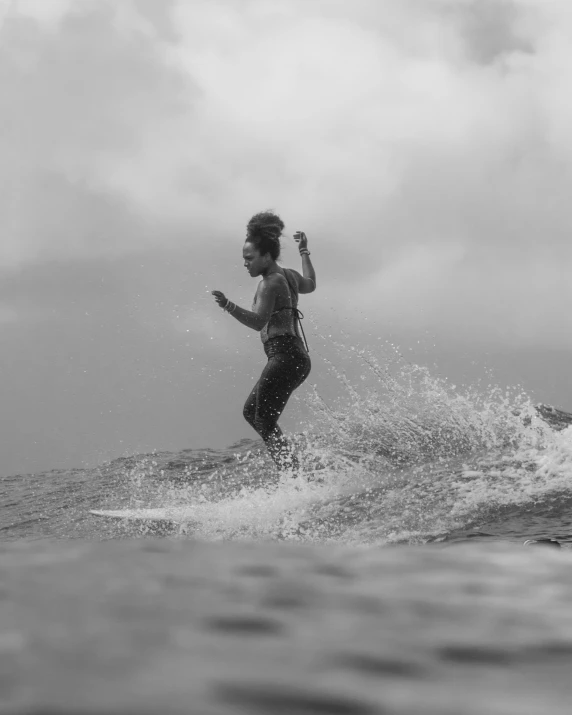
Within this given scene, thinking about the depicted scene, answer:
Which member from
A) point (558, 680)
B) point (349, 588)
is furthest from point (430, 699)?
point (349, 588)

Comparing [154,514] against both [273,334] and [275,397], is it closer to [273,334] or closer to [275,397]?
[275,397]

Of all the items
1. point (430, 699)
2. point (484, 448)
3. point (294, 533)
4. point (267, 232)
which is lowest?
point (430, 699)

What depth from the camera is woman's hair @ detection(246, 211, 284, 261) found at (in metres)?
6.95

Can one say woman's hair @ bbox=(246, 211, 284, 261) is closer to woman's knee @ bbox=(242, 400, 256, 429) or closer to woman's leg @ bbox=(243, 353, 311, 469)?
woman's leg @ bbox=(243, 353, 311, 469)

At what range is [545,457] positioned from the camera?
706 centimetres

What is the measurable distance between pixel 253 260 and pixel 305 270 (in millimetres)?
754

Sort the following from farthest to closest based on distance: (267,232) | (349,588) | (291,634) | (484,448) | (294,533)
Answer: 1. (484,448)
2. (267,232)
3. (294,533)
4. (349,588)
5. (291,634)

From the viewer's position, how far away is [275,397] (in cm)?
675

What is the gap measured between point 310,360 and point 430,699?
6545 mm

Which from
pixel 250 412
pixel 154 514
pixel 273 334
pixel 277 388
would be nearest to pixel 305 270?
pixel 273 334

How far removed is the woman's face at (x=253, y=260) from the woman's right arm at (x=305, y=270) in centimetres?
45

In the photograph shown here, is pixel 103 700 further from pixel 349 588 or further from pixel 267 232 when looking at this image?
pixel 267 232

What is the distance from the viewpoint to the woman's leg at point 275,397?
6.72m

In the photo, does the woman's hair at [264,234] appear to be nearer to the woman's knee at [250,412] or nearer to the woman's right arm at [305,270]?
the woman's right arm at [305,270]
